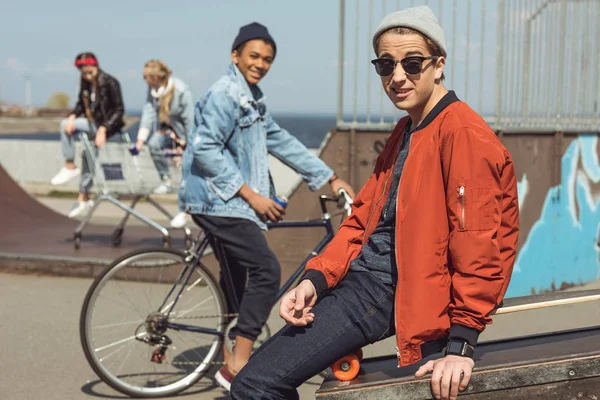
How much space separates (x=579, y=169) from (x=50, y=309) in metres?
4.65

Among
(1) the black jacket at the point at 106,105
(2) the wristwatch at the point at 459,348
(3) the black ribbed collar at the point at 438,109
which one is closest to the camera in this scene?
(2) the wristwatch at the point at 459,348

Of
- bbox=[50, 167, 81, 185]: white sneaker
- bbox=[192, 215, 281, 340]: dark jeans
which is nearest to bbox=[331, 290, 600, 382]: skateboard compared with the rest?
bbox=[192, 215, 281, 340]: dark jeans

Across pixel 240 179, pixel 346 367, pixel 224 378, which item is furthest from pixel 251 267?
pixel 346 367

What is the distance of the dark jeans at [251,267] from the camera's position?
16.0 feet

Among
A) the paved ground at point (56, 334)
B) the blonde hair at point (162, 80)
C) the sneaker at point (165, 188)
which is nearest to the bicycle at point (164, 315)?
the paved ground at point (56, 334)

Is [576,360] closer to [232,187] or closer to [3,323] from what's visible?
[232,187]

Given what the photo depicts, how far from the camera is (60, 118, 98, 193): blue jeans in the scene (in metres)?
9.41

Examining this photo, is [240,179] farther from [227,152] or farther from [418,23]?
[418,23]

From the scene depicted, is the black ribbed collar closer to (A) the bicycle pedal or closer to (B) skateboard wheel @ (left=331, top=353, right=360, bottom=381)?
(B) skateboard wheel @ (left=331, top=353, right=360, bottom=381)

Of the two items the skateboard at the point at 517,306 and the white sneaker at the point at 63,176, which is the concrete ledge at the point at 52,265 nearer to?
the white sneaker at the point at 63,176

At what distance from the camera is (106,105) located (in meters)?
9.84

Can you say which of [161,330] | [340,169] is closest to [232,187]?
[161,330]

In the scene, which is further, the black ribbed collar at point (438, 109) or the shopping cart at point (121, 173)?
the shopping cart at point (121, 173)

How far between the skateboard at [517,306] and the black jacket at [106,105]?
7.02m
